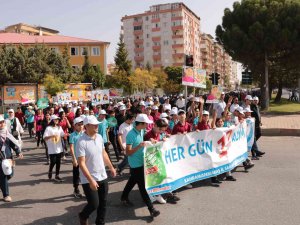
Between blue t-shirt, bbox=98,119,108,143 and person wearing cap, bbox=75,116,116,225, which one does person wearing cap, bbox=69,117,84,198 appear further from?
person wearing cap, bbox=75,116,116,225

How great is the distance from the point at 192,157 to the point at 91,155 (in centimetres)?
282

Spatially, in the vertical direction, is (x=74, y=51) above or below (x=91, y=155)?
above

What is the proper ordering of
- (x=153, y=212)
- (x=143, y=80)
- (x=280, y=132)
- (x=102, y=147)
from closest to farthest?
(x=102, y=147) < (x=153, y=212) < (x=280, y=132) < (x=143, y=80)

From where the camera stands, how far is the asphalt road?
559 cm

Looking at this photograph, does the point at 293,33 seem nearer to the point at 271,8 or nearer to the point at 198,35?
the point at 271,8

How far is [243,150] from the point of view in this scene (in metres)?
8.69

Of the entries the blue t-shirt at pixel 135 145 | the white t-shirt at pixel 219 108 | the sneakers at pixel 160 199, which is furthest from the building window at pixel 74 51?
the blue t-shirt at pixel 135 145

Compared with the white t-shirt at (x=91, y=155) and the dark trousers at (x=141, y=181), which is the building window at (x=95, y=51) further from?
the white t-shirt at (x=91, y=155)

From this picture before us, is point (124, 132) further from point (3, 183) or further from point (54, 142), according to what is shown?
point (3, 183)

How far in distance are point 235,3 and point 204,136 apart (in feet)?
76.5

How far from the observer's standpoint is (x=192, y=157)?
712 centimetres

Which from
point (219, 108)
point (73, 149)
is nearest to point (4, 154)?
point (73, 149)

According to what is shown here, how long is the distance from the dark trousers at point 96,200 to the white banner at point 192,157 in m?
1.05

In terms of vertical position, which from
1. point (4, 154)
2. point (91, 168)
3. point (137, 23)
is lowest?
point (4, 154)
